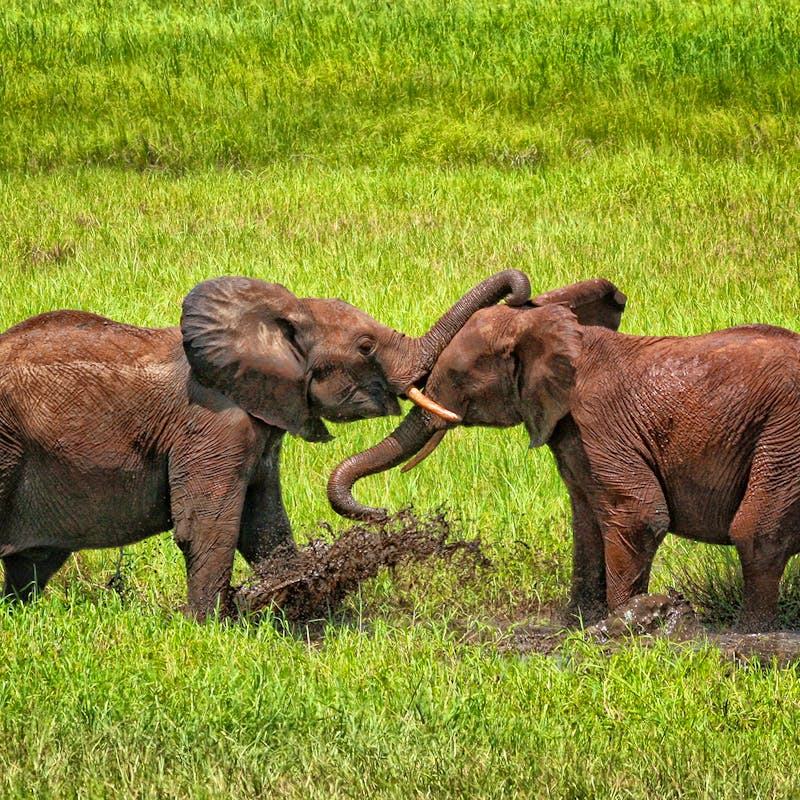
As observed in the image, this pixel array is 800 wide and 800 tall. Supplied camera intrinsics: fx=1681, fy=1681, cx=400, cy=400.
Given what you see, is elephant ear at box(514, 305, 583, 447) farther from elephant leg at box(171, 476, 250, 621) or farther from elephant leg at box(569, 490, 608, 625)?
elephant leg at box(171, 476, 250, 621)

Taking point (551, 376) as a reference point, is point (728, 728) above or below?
below

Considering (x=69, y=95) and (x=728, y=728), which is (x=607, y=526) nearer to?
(x=728, y=728)

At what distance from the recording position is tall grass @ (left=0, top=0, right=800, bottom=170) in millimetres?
17500

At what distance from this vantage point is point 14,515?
725 centimetres

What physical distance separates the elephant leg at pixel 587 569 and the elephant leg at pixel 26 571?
2.30 metres

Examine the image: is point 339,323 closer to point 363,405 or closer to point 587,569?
point 363,405

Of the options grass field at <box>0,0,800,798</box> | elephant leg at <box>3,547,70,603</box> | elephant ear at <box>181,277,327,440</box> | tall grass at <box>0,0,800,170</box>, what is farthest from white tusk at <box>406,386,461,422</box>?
tall grass at <box>0,0,800,170</box>

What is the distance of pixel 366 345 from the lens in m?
7.34

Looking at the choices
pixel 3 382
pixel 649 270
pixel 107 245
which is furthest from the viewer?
pixel 107 245

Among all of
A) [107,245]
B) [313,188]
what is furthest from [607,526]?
[313,188]

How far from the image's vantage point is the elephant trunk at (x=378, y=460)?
7434 millimetres

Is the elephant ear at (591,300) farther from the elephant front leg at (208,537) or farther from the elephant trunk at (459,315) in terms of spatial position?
the elephant front leg at (208,537)

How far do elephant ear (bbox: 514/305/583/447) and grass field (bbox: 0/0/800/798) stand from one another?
3.16 feet

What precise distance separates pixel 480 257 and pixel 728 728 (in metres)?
7.91
